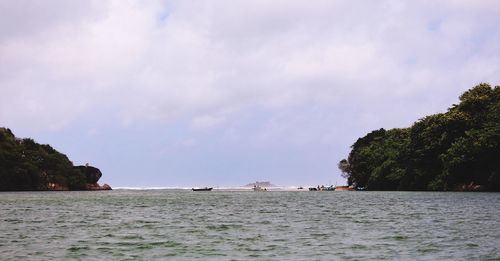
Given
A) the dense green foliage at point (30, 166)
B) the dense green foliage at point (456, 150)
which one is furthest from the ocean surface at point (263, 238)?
the dense green foliage at point (30, 166)

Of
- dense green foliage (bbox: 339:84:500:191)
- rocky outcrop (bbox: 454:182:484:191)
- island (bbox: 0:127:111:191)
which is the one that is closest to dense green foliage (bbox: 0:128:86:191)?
island (bbox: 0:127:111:191)

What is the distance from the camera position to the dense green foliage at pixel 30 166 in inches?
6250

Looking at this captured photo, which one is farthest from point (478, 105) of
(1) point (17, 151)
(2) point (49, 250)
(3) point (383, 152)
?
(1) point (17, 151)

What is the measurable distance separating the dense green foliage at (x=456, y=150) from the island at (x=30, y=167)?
10142cm

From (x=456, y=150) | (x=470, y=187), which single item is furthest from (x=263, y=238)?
(x=470, y=187)

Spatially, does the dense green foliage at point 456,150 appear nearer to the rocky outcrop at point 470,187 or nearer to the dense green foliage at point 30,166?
the rocky outcrop at point 470,187

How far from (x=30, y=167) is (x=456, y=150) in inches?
4710

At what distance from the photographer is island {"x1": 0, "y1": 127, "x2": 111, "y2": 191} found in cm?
15888

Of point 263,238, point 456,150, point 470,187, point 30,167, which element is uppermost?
point 30,167

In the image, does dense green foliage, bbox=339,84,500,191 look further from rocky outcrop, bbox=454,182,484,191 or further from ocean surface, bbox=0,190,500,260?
ocean surface, bbox=0,190,500,260

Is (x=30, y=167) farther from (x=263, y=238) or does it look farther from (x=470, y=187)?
(x=263, y=238)

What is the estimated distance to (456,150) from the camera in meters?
98.1

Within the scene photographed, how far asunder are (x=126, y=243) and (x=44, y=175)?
150760 mm

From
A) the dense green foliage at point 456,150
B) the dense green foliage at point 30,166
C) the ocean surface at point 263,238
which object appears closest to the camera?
the ocean surface at point 263,238
